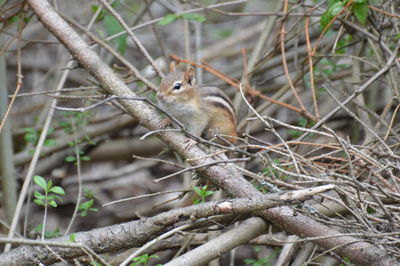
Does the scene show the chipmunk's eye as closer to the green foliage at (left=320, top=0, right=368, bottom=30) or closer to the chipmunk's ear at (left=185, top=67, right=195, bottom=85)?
the chipmunk's ear at (left=185, top=67, right=195, bottom=85)

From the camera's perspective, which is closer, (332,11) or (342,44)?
(332,11)

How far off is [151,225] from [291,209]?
703 mm

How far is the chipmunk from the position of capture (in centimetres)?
382

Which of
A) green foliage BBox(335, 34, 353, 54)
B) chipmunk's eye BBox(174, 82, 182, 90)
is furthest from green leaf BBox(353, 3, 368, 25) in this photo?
chipmunk's eye BBox(174, 82, 182, 90)

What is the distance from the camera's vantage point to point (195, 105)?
3969 millimetres

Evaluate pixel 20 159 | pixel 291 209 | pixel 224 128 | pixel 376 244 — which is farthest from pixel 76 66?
pixel 376 244

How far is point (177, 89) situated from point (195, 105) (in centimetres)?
20

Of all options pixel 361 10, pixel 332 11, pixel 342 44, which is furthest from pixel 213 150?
pixel 342 44

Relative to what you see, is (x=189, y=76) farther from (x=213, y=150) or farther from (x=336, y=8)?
(x=336, y=8)

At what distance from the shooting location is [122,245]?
2969 mm

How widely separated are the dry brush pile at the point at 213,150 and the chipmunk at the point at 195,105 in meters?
0.13

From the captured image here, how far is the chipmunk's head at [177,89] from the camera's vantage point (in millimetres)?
3748

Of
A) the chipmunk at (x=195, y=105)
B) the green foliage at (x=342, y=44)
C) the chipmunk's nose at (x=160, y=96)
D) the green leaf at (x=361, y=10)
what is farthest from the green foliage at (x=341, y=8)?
the chipmunk's nose at (x=160, y=96)

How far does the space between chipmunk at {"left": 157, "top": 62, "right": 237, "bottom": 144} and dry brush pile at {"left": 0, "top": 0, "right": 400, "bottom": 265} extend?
0.43ft
